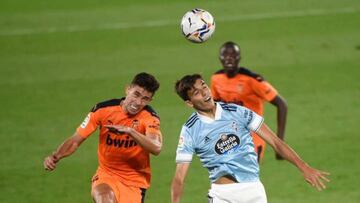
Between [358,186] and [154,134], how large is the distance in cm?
350

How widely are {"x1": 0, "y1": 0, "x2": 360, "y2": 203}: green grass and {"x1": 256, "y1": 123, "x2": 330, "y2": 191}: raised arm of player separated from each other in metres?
3.01

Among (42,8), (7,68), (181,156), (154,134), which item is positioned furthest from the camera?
(42,8)

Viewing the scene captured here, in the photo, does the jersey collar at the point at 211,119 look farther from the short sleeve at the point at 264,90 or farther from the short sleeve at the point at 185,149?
the short sleeve at the point at 264,90

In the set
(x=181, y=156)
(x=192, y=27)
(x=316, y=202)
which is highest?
(x=192, y=27)

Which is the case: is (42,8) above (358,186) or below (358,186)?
above

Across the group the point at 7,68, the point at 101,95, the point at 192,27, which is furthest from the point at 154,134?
the point at 7,68

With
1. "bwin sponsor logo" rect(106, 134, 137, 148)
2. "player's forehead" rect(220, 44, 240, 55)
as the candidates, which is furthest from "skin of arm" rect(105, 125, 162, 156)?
"player's forehead" rect(220, 44, 240, 55)

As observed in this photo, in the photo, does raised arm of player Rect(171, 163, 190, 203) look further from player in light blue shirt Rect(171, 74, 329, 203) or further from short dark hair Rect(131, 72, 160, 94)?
short dark hair Rect(131, 72, 160, 94)

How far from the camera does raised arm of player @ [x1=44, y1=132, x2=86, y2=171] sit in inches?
336

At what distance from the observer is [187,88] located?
26.2 feet

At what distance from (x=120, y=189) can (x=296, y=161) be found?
2091mm

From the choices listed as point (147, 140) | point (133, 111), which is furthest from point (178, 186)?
point (133, 111)

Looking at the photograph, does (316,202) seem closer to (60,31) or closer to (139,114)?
(139,114)

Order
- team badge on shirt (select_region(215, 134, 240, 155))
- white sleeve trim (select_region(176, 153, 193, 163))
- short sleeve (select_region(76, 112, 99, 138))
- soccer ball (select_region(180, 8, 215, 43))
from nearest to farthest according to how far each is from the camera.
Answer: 1. white sleeve trim (select_region(176, 153, 193, 163))
2. team badge on shirt (select_region(215, 134, 240, 155))
3. short sleeve (select_region(76, 112, 99, 138))
4. soccer ball (select_region(180, 8, 215, 43))
